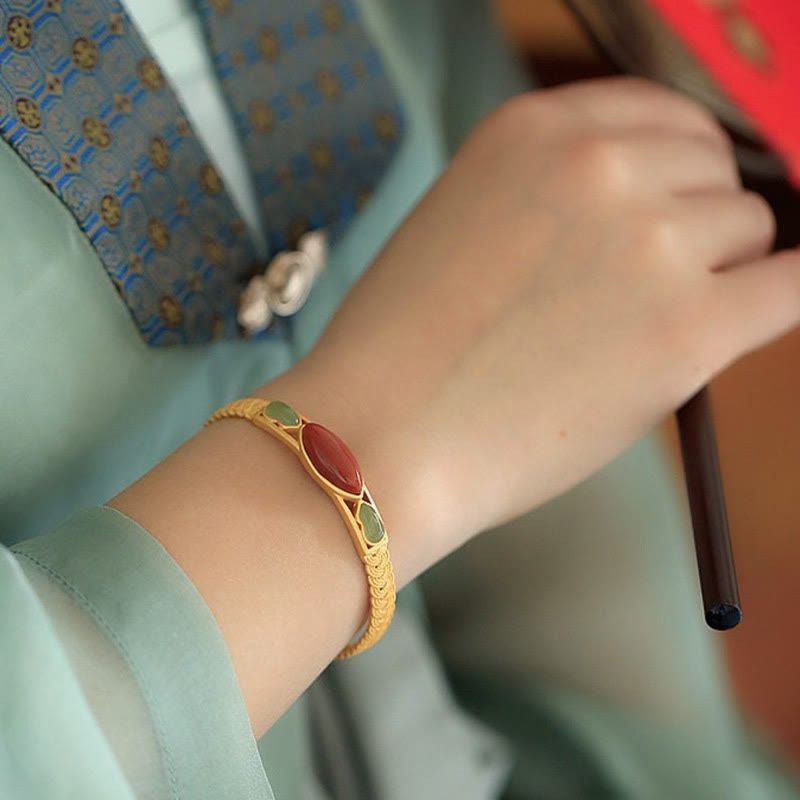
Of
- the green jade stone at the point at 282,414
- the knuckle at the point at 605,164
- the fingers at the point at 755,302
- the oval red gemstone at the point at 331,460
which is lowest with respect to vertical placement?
the fingers at the point at 755,302

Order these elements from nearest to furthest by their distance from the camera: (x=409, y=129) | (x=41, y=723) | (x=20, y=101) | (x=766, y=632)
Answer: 1. (x=41, y=723)
2. (x=20, y=101)
3. (x=409, y=129)
4. (x=766, y=632)

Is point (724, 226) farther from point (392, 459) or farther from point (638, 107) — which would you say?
point (392, 459)

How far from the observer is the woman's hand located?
0.42 m

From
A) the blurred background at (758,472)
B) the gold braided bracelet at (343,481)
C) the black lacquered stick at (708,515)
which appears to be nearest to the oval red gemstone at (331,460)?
the gold braided bracelet at (343,481)

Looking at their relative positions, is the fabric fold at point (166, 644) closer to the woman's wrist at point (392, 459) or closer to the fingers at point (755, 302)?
the woman's wrist at point (392, 459)

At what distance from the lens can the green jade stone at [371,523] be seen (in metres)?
0.37

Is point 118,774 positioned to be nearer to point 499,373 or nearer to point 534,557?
point 499,373

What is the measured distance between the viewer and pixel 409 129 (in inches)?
23.6

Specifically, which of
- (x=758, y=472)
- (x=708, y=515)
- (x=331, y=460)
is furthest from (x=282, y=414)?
(x=758, y=472)

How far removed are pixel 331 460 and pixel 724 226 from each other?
223 mm

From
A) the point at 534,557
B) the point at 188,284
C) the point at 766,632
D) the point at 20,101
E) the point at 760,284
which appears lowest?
the point at 766,632

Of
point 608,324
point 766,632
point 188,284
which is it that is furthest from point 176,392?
point 766,632

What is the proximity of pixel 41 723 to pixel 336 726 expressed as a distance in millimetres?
346

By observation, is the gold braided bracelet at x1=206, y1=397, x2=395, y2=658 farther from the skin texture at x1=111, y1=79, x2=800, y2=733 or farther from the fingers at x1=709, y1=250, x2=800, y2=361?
the fingers at x1=709, y1=250, x2=800, y2=361
